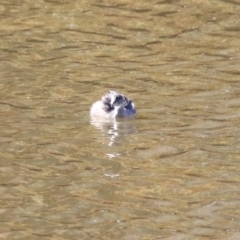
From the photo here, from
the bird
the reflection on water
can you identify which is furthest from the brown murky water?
the bird

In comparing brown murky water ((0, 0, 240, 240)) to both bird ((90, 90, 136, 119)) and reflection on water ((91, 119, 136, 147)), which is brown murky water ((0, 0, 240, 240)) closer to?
reflection on water ((91, 119, 136, 147))

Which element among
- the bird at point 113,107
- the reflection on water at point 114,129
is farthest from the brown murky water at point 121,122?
the bird at point 113,107

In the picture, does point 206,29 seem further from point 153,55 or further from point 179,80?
point 179,80

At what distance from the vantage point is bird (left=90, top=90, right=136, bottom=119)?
1407cm

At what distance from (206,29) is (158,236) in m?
9.19

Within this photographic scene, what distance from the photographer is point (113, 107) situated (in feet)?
46.8

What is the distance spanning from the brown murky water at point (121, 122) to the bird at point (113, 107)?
0.16 metres

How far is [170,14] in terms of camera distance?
19.8 meters

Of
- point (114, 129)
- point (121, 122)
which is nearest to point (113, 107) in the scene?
point (121, 122)

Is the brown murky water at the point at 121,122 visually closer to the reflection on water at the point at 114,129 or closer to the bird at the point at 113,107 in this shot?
the reflection on water at the point at 114,129

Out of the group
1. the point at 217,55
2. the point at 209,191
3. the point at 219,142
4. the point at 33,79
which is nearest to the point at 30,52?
the point at 33,79

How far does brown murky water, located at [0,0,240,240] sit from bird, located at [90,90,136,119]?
0.52 feet

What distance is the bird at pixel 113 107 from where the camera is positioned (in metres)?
14.1

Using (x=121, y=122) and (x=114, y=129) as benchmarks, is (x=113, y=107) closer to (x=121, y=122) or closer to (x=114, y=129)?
(x=121, y=122)
